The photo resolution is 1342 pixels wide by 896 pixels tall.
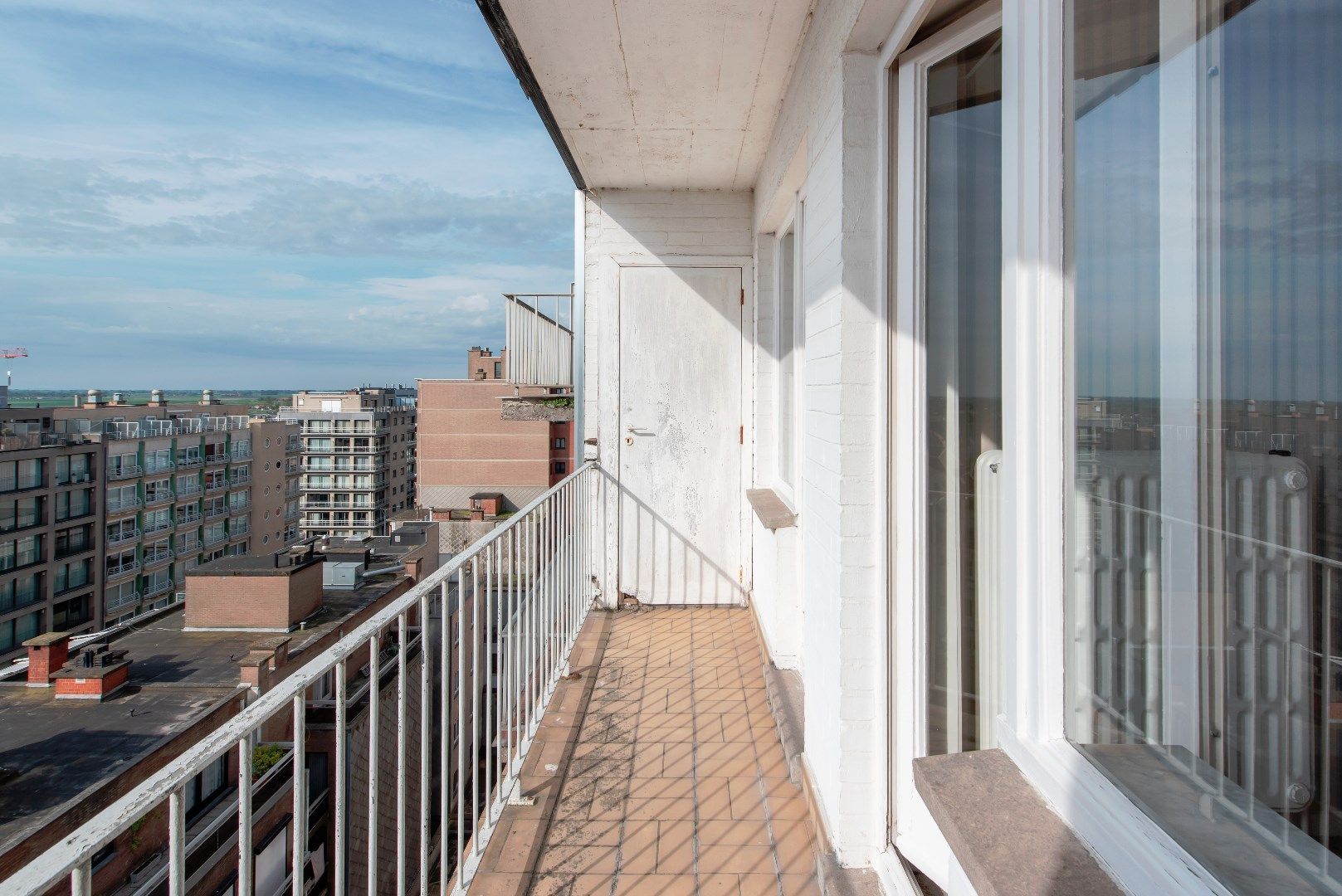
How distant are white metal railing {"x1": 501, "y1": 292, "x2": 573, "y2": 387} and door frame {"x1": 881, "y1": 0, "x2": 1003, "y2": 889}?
13.0 ft

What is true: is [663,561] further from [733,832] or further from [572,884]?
[572,884]

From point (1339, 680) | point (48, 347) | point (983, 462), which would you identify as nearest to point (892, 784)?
point (983, 462)

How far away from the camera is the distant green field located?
1805 inches

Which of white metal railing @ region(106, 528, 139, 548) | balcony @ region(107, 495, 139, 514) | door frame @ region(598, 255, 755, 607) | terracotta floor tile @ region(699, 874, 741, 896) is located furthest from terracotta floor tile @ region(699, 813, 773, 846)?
white metal railing @ region(106, 528, 139, 548)

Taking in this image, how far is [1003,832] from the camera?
2.97ft

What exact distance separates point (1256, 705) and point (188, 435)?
42205 mm

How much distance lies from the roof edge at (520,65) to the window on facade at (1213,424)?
2149 millimetres

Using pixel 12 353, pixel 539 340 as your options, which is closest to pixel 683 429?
pixel 539 340

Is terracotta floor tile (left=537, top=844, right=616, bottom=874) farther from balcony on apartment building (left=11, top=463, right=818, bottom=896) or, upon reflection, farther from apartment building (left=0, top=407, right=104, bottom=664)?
apartment building (left=0, top=407, right=104, bottom=664)

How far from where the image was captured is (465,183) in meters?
60.0

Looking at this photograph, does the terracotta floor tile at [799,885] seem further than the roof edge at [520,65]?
No

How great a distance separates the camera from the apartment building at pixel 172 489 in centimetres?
3189

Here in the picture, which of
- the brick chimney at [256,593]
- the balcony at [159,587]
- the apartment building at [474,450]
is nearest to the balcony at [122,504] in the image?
the balcony at [159,587]

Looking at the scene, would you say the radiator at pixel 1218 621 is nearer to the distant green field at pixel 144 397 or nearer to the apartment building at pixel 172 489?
the apartment building at pixel 172 489
